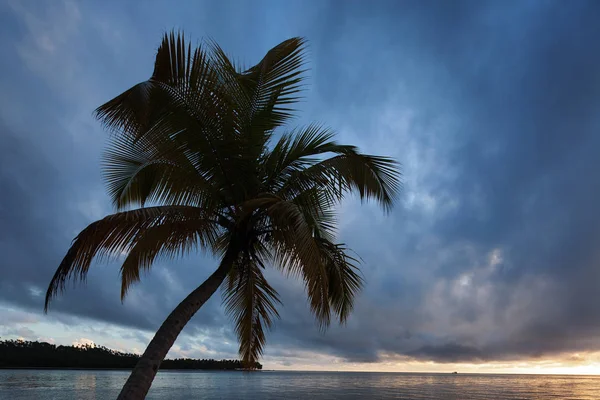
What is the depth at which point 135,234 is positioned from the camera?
21.3ft

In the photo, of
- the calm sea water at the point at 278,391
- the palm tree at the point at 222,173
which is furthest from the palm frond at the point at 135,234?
the calm sea water at the point at 278,391

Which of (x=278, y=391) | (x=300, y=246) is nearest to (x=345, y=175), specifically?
(x=300, y=246)

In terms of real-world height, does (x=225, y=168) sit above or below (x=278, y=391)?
above

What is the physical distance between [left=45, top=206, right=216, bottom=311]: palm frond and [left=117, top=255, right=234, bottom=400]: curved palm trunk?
3.19ft

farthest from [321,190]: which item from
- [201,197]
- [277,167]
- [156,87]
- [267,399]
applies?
[267,399]

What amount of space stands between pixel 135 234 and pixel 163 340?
176 cm

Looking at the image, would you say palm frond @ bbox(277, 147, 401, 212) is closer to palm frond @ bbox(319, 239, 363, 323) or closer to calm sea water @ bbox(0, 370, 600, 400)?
palm frond @ bbox(319, 239, 363, 323)

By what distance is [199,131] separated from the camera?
7.16 meters

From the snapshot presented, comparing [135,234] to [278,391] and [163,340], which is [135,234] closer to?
[163,340]

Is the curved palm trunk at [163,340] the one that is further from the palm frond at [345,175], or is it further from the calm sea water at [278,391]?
the calm sea water at [278,391]

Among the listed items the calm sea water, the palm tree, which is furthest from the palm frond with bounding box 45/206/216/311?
the calm sea water

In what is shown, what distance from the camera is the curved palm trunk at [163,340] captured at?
525cm

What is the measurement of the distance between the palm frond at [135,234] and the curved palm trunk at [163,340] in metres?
0.97

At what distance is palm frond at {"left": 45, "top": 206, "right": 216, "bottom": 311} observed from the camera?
5582mm
